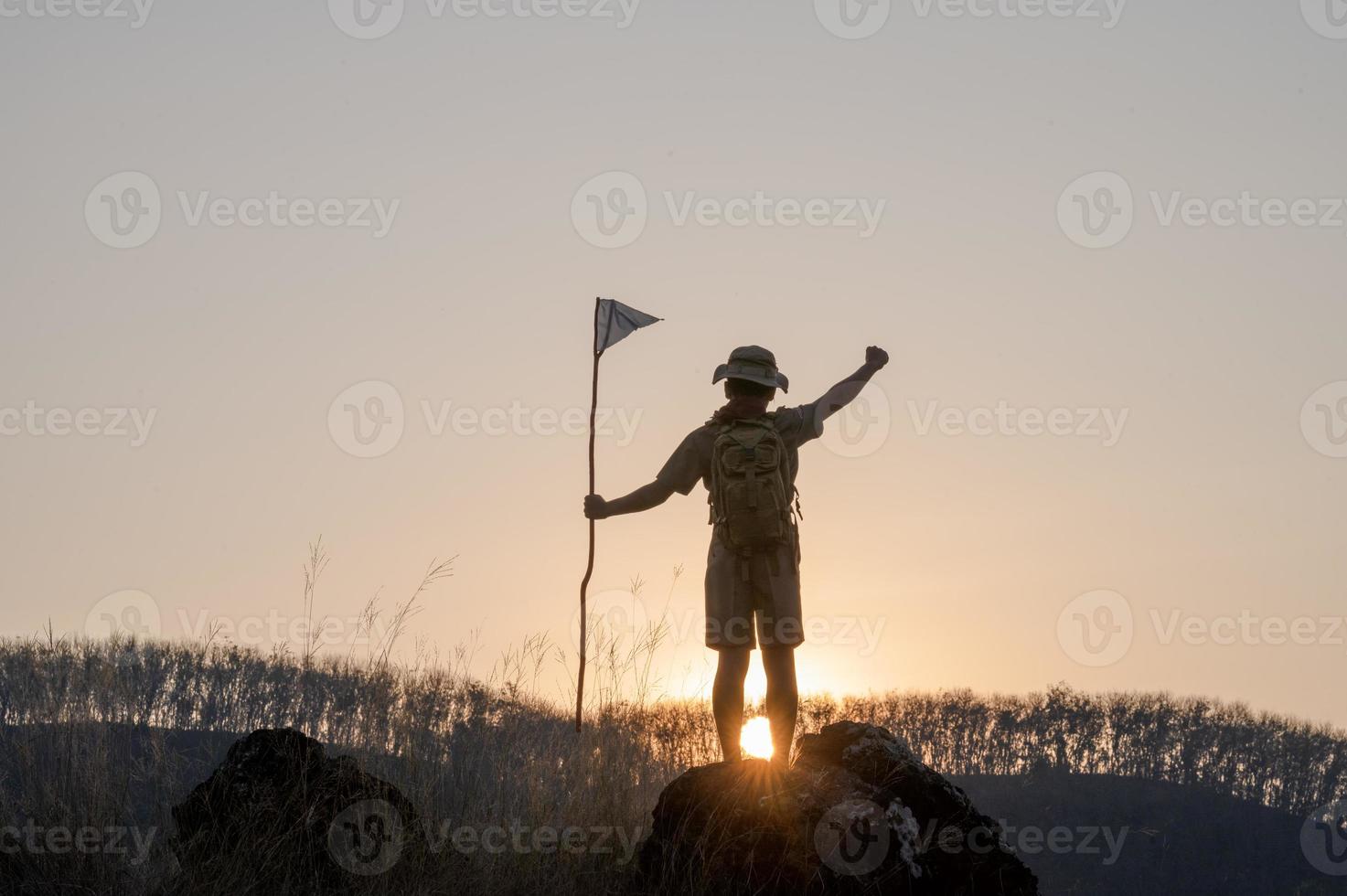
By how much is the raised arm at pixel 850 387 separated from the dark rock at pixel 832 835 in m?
1.97

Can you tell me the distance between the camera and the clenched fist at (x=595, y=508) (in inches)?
312

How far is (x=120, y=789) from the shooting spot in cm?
657

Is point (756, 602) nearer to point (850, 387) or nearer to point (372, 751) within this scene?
point (850, 387)

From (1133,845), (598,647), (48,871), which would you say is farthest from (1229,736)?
(48,871)

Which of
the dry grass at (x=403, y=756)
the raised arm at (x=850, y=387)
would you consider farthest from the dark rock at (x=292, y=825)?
the raised arm at (x=850, y=387)

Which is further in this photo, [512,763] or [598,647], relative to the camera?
[598,647]

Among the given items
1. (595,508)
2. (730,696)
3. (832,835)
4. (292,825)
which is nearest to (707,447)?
(595,508)

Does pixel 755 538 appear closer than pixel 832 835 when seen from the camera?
No

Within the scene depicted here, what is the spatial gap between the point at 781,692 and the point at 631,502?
1475mm

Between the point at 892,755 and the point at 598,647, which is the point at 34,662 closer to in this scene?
the point at 598,647

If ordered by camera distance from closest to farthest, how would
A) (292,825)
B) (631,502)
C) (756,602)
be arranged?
(292,825) < (756,602) < (631,502)

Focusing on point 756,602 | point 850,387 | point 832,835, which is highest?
point 850,387

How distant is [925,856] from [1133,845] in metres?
33.7

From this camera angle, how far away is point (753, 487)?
24.0 ft
